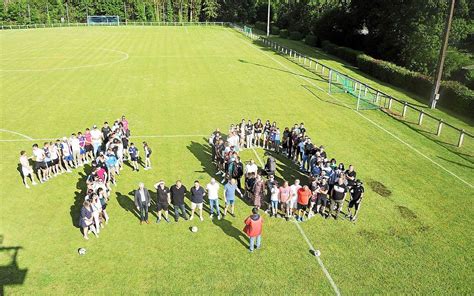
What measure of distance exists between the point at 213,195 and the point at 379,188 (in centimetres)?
817

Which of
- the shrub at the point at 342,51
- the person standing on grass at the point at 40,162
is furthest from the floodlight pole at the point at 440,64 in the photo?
the person standing on grass at the point at 40,162

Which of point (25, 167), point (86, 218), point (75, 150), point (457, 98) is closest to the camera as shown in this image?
point (86, 218)

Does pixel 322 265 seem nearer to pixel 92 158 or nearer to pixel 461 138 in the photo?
pixel 92 158

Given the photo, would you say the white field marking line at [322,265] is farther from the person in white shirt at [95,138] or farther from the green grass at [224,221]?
the person in white shirt at [95,138]

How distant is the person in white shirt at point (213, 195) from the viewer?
1409cm

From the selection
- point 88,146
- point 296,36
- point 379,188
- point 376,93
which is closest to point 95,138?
point 88,146

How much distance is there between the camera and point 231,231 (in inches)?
541

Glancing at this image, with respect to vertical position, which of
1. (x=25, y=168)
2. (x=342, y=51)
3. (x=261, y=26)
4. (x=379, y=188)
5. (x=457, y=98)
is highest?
(x=261, y=26)

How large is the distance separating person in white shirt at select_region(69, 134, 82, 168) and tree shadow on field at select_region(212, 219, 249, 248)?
328 inches

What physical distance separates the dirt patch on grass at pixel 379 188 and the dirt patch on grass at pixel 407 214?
1140 millimetres

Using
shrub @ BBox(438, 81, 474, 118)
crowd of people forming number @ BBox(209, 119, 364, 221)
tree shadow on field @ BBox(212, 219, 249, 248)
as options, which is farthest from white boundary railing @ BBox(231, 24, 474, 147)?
tree shadow on field @ BBox(212, 219, 249, 248)

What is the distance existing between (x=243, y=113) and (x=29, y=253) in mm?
17262

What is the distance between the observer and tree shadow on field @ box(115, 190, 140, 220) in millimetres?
14827

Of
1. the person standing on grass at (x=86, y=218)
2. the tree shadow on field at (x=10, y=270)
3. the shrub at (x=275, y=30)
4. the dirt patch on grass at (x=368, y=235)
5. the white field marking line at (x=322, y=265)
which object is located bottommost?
the tree shadow on field at (x=10, y=270)
